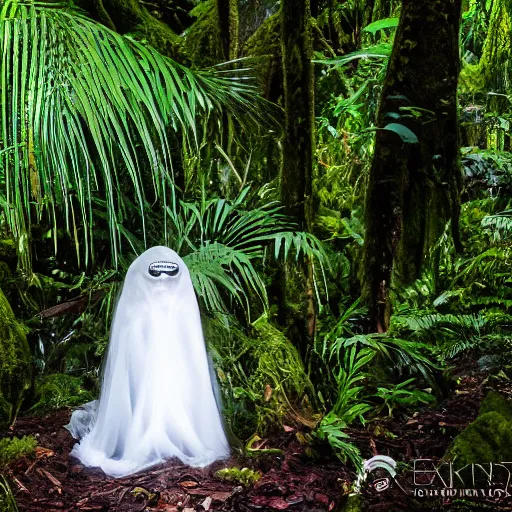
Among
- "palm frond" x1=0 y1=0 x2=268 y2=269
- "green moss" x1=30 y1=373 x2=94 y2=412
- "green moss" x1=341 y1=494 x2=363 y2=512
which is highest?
"palm frond" x1=0 y1=0 x2=268 y2=269

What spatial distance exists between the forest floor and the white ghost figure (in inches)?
3.3

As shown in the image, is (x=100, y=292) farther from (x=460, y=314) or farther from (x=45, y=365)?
(x=460, y=314)

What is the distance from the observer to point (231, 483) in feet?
6.01

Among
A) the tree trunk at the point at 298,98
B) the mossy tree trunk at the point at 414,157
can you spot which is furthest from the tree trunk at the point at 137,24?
the mossy tree trunk at the point at 414,157

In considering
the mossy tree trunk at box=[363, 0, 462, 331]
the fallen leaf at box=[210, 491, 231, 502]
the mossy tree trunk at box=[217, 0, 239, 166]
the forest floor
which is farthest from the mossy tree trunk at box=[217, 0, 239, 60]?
the fallen leaf at box=[210, 491, 231, 502]

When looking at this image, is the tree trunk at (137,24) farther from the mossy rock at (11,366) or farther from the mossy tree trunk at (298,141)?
the mossy rock at (11,366)

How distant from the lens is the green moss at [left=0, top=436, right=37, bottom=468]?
1.95m

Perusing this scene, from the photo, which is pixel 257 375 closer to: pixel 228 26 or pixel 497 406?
pixel 497 406

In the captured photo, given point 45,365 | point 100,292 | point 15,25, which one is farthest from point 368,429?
point 15,25

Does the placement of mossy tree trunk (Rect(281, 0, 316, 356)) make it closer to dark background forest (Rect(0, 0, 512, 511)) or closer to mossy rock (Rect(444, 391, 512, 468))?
dark background forest (Rect(0, 0, 512, 511))

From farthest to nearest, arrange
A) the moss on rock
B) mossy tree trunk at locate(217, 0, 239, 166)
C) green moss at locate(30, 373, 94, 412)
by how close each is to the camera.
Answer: the moss on rock
mossy tree trunk at locate(217, 0, 239, 166)
green moss at locate(30, 373, 94, 412)

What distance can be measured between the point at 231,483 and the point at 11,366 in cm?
104

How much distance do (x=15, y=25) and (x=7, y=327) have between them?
1.21 m

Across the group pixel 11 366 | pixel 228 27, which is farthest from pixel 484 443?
pixel 228 27
